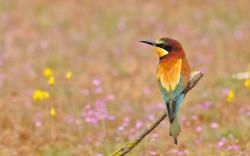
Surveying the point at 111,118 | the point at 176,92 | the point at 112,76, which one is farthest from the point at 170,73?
the point at 112,76

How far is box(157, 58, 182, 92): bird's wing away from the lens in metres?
6.66

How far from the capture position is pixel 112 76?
47.9 feet

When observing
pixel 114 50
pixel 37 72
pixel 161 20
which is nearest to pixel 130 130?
pixel 37 72

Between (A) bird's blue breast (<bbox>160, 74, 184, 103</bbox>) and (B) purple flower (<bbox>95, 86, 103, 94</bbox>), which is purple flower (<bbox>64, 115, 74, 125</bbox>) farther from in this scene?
(A) bird's blue breast (<bbox>160, 74, 184, 103</bbox>)

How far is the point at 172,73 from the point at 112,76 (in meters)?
7.96

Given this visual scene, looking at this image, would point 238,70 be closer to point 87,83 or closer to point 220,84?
point 220,84

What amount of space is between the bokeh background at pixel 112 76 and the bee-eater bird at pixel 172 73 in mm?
1980

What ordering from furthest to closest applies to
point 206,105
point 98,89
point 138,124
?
point 98,89, point 206,105, point 138,124

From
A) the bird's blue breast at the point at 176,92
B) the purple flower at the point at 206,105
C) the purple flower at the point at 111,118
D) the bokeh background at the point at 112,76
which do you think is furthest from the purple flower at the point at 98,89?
the bird's blue breast at the point at 176,92

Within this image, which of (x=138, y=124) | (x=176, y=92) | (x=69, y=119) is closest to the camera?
(x=176, y=92)

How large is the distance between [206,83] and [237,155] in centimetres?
544

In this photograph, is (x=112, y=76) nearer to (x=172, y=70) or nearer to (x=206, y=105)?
(x=206, y=105)

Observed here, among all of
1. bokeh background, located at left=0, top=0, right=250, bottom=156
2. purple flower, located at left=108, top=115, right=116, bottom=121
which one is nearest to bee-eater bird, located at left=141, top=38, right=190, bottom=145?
bokeh background, located at left=0, top=0, right=250, bottom=156

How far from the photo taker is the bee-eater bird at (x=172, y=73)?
6606 mm
